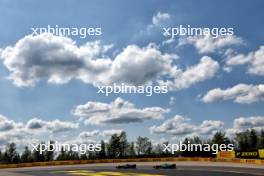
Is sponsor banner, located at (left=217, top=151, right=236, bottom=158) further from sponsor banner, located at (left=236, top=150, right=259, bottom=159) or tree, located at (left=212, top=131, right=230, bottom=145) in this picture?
tree, located at (left=212, top=131, right=230, bottom=145)

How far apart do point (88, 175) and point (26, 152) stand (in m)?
140

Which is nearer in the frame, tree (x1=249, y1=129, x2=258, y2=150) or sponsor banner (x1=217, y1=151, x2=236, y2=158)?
sponsor banner (x1=217, y1=151, x2=236, y2=158)

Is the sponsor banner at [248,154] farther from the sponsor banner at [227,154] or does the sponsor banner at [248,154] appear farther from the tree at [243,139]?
the tree at [243,139]

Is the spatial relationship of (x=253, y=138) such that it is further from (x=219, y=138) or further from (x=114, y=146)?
(x=114, y=146)

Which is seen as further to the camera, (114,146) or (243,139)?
(243,139)

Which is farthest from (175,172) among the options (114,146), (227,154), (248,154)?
(114,146)

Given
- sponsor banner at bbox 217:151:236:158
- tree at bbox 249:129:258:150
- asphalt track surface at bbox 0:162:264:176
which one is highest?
tree at bbox 249:129:258:150

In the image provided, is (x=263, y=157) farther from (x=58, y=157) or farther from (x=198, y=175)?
(x=58, y=157)

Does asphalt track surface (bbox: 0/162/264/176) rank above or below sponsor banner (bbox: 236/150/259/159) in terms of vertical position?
below

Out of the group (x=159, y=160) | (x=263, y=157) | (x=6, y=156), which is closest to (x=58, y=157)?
(x=6, y=156)

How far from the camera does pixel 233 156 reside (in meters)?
70.4

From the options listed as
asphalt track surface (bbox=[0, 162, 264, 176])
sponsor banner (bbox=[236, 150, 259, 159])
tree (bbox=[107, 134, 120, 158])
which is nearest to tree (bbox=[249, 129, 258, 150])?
tree (bbox=[107, 134, 120, 158])

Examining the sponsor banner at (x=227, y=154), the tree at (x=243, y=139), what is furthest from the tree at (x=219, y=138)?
the sponsor banner at (x=227, y=154)

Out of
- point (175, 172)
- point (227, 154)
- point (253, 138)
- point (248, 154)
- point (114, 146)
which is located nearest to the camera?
point (175, 172)
